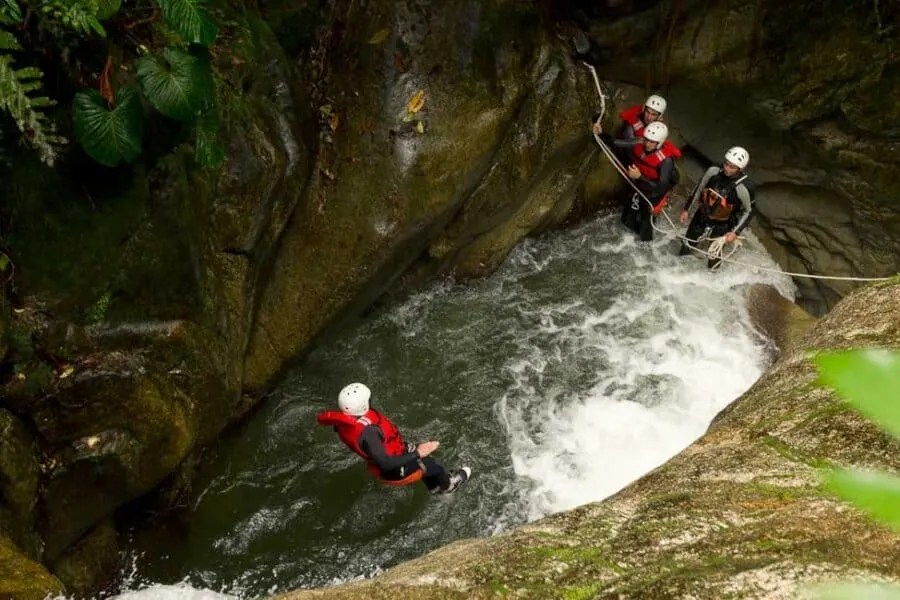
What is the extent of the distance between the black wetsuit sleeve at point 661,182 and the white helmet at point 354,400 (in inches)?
183

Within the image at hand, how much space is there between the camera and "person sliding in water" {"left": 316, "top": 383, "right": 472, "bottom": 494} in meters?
4.80

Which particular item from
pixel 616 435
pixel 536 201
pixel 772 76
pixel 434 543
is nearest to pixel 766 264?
pixel 772 76

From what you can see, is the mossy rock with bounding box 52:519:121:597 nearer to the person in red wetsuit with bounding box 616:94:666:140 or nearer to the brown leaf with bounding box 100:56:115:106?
the brown leaf with bounding box 100:56:115:106

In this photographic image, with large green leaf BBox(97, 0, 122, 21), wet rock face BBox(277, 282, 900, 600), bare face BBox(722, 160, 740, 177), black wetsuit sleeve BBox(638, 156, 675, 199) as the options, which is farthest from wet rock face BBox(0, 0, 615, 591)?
wet rock face BBox(277, 282, 900, 600)

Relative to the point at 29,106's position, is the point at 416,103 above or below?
above

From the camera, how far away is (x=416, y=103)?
6410mm

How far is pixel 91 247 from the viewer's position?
417cm

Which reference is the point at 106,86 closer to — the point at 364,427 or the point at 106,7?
the point at 106,7

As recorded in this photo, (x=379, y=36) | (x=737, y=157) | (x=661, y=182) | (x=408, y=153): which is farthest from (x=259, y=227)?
(x=737, y=157)

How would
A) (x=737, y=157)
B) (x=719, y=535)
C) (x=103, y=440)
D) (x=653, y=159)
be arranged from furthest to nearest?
(x=653, y=159) → (x=737, y=157) → (x=103, y=440) → (x=719, y=535)

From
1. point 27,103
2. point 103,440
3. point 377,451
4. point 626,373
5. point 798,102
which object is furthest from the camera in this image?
point 798,102

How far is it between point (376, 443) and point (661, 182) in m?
4.86

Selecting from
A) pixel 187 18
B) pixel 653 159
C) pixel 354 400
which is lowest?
pixel 354 400

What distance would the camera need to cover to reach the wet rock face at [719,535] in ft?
7.01
